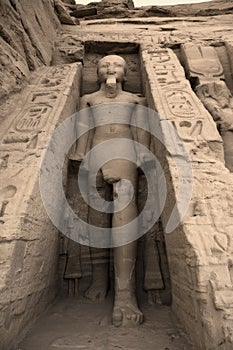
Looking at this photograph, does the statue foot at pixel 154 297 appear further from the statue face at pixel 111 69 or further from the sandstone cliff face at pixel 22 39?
the statue face at pixel 111 69

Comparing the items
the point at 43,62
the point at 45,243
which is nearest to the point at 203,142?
the point at 45,243

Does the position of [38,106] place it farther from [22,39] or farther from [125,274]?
[125,274]

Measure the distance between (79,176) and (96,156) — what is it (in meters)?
0.30

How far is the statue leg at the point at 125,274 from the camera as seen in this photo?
2309 mm

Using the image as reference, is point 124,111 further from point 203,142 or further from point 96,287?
point 96,287

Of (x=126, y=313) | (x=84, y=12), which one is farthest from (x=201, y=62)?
(x=84, y=12)

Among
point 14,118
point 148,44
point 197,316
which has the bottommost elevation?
point 197,316

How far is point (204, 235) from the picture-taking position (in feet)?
6.38

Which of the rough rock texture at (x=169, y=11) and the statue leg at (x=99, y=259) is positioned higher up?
the rough rock texture at (x=169, y=11)

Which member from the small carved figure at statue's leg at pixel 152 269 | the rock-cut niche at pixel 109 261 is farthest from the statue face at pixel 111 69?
the small carved figure at statue's leg at pixel 152 269

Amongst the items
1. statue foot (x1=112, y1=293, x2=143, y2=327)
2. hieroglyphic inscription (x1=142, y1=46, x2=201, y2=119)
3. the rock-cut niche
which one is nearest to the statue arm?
the rock-cut niche

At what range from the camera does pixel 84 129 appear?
3.61 metres

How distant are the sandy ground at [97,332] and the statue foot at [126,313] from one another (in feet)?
0.19

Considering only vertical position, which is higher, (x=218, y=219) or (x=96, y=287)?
(x=218, y=219)
